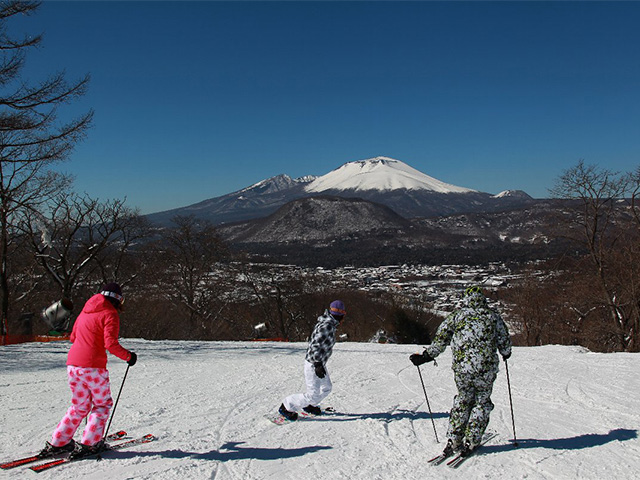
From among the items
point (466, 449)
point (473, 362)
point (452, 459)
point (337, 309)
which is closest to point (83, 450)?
point (337, 309)

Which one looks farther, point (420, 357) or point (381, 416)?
point (381, 416)

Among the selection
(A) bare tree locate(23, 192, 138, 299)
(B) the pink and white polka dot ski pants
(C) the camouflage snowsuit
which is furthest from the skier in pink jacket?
(A) bare tree locate(23, 192, 138, 299)

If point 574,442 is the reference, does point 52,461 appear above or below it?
above

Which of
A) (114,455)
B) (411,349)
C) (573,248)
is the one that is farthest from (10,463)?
(573,248)

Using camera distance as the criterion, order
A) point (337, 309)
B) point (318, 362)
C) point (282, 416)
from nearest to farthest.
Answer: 1. point (318, 362)
2. point (337, 309)
3. point (282, 416)

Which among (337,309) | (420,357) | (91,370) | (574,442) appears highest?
(337,309)

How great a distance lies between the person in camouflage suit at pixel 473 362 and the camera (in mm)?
4352

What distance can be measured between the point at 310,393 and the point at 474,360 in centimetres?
238

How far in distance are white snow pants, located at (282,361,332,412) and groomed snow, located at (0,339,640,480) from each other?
26 cm

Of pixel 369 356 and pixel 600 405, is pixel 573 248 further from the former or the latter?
pixel 600 405

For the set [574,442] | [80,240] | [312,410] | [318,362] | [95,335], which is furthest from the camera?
[80,240]

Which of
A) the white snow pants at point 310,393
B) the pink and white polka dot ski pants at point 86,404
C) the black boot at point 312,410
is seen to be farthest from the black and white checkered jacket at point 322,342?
the pink and white polka dot ski pants at point 86,404

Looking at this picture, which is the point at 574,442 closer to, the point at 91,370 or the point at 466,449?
the point at 466,449

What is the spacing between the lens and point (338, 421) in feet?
19.4
